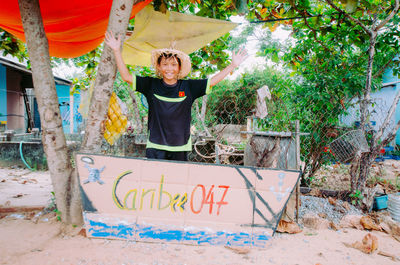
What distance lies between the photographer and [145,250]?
73.5 inches

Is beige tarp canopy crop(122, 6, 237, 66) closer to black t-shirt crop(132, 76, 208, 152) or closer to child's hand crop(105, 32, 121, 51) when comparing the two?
black t-shirt crop(132, 76, 208, 152)

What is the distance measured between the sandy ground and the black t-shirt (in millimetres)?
845

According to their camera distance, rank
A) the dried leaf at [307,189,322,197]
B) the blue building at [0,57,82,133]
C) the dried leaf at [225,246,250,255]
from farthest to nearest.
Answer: the blue building at [0,57,82,133], the dried leaf at [307,189,322,197], the dried leaf at [225,246,250,255]

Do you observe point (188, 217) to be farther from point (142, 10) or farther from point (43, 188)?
point (43, 188)

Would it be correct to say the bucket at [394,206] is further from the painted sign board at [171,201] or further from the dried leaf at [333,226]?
the painted sign board at [171,201]

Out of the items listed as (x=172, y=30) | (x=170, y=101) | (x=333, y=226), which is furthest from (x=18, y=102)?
(x=333, y=226)

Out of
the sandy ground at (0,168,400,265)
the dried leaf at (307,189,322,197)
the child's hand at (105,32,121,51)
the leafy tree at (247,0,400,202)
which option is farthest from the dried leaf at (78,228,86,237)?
the leafy tree at (247,0,400,202)

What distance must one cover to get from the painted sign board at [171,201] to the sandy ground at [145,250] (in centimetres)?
9

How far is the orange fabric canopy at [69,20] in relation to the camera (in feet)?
8.73

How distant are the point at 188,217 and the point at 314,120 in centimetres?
275

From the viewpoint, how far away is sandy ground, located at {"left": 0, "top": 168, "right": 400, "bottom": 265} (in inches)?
69.2

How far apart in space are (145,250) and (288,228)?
4.49 feet

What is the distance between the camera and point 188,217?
196 centimetres

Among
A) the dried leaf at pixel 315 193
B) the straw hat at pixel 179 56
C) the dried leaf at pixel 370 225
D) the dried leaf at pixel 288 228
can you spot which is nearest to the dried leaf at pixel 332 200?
the dried leaf at pixel 315 193
